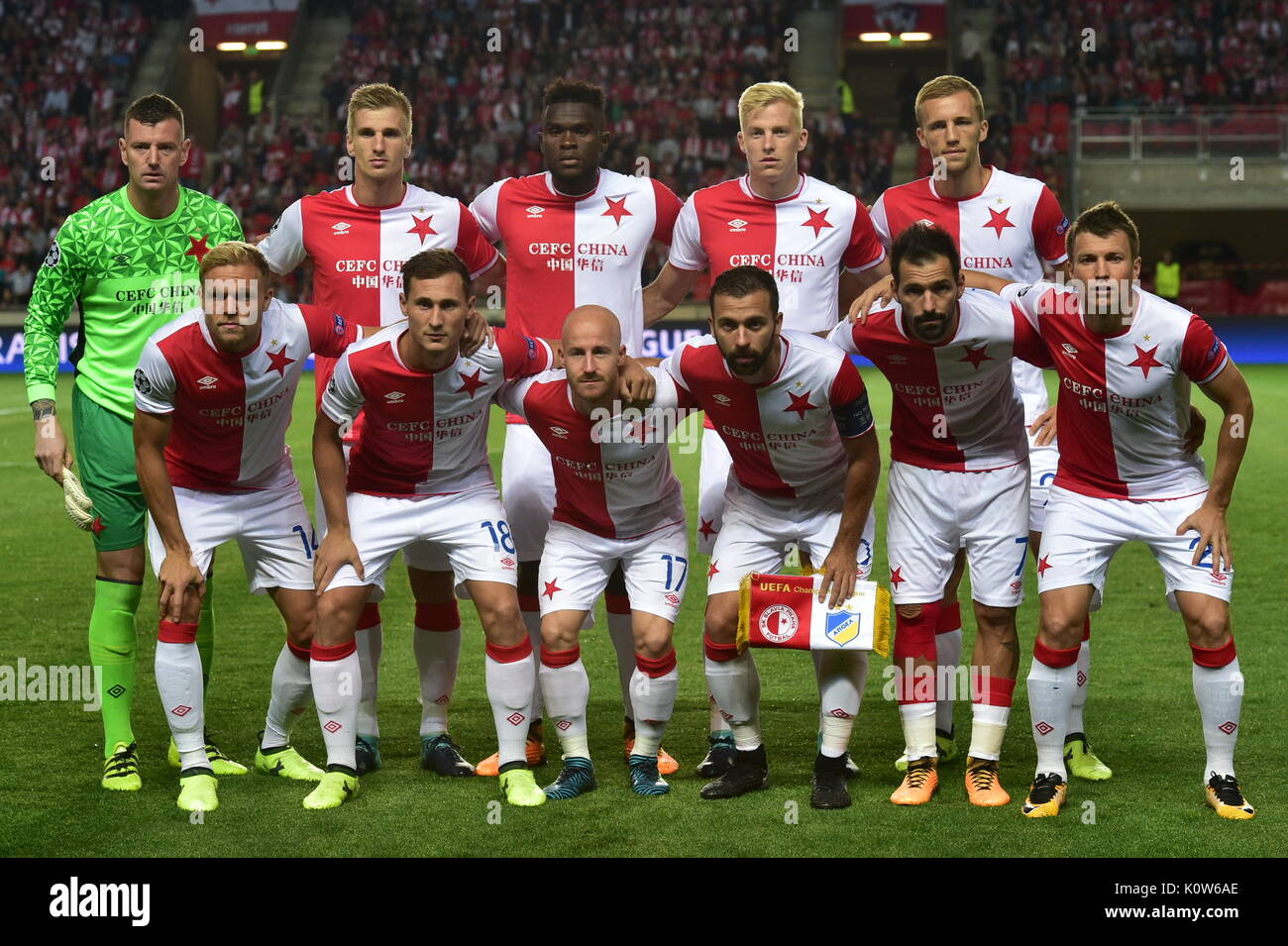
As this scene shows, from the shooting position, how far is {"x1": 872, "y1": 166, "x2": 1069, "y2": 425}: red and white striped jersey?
6.34 m

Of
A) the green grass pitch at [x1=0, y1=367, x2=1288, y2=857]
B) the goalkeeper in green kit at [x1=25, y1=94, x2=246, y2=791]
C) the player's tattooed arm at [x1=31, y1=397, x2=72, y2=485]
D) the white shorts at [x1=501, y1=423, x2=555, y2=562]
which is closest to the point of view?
the green grass pitch at [x1=0, y1=367, x2=1288, y2=857]

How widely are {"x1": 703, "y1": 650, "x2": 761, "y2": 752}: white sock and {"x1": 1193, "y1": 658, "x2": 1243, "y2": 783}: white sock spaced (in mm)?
1523

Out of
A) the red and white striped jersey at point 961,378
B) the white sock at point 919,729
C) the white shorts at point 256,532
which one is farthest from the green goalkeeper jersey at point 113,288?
the white sock at point 919,729

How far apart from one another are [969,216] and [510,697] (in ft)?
8.67

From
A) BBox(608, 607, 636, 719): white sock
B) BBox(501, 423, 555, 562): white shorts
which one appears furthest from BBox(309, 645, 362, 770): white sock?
BBox(608, 607, 636, 719): white sock

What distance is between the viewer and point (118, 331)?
6.15 m

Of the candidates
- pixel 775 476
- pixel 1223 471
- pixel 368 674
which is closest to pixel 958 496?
pixel 775 476

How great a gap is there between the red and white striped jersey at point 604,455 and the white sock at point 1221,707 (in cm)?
196

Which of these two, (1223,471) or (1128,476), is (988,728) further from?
(1223,471)

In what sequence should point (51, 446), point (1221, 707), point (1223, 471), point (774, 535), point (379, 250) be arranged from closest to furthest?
point (1223, 471)
point (1221, 707)
point (774, 535)
point (51, 446)
point (379, 250)

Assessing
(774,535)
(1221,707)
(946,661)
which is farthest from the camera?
(946,661)

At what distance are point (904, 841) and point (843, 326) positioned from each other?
1.87 metres

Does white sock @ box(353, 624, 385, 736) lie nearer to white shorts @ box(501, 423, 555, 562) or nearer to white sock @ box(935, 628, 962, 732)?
white shorts @ box(501, 423, 555, 562)

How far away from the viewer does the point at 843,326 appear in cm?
577
